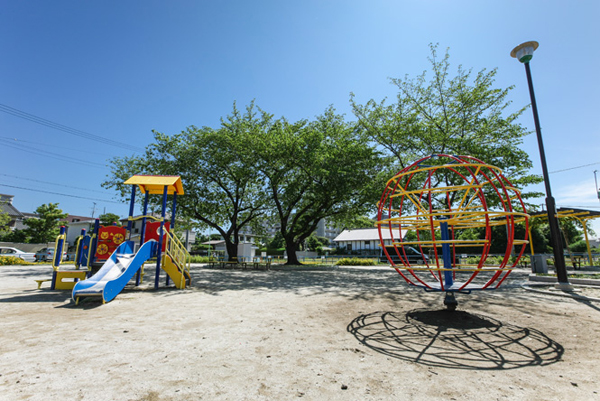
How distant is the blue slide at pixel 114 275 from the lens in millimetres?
6461

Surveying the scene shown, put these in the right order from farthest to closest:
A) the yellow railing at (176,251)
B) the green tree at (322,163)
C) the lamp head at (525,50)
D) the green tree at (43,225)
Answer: the green tree at (43,225), the green tree at (322,163), the yellow railing at (176,251), the lamp head at (525,50)

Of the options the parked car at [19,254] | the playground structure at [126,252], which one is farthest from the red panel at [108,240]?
the parked car at [19,254]

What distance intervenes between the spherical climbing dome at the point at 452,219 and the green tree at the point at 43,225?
4037 centimetres

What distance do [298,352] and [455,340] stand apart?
2296 millimetres

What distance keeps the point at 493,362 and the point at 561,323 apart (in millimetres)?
2944

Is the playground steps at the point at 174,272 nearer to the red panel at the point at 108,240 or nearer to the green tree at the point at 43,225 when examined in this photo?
the red panel at the point at 108,240

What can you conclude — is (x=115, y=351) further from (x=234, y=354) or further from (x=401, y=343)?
(x=401, y=343)

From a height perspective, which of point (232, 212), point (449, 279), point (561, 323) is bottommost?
point (561, 323)

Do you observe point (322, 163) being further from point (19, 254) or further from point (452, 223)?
point (19, 254)

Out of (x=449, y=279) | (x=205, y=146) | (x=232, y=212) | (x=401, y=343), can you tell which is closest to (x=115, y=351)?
(x=401, y=343)

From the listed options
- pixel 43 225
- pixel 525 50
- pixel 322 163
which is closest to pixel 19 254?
pixel 43 225

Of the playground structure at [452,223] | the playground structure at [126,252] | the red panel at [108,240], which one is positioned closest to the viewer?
the playground structure at [452,223]

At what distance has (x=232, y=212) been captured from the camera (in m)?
24.5

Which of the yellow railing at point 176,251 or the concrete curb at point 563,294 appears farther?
the yellow railing at point 176,251
